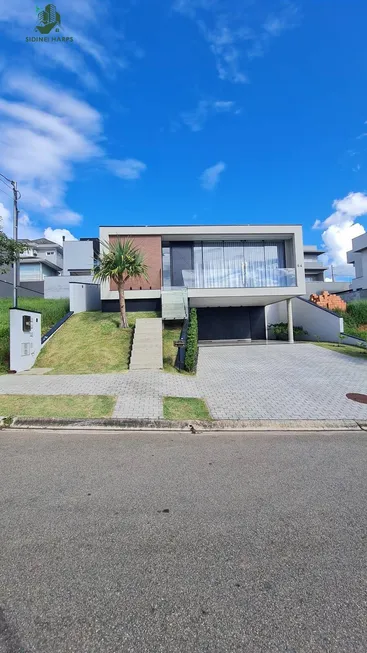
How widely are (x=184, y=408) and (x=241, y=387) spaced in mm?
2435

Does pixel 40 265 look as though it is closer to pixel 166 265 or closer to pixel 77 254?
pixel 77 254

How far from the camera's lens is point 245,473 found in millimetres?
3877

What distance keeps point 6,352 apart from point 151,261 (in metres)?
9.85

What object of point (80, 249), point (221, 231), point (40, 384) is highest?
point (80, 249)

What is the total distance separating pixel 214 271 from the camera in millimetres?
17391

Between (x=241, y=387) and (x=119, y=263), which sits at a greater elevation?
(x=119, y=263)

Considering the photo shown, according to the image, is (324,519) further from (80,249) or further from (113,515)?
(80,249)

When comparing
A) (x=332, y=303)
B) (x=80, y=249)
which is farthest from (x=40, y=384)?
(x=80, y=249)

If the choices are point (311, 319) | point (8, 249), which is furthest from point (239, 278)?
point (8, 249)

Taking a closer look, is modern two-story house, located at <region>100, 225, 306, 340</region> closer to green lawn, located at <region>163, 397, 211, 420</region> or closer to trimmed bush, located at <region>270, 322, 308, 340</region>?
trimmed bush, located at <region>270, 322, 308, 340</region>

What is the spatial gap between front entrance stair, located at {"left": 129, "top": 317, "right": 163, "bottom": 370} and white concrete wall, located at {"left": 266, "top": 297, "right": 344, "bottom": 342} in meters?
9.96

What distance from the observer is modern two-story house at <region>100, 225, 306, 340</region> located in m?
17.3

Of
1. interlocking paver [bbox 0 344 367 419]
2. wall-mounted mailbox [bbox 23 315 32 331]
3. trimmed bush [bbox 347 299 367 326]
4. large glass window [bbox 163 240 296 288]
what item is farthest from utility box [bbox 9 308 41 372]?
trimmed bush [bbox 347 299 367 326]

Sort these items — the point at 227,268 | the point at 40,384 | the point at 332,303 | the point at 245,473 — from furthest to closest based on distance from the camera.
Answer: the point at 332,303
the point at 227,268
the point at 40,384
the point at 245,473
